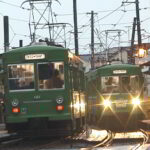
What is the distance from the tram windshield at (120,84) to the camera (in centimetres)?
2936

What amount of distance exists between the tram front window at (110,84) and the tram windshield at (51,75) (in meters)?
9.63

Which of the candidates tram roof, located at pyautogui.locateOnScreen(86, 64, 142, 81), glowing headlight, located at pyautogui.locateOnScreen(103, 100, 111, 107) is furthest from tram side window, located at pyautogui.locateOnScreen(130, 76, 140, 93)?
glowing headlight, located at pyautogui.locateOnScreen(103, 100, 111, 107)

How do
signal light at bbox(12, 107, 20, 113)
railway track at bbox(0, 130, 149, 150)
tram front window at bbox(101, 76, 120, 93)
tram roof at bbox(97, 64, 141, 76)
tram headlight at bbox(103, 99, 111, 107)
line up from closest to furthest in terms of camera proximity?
railway track at bbox(0, 130, 149, 150) → signal light at bbox(12, 107, 20, 113) → tram front window at bbox(101, 76, 120, 93) → tram headlight at bbox(103, 99, 111, 107) → tram roof at bbox(97, 64, 141, 76)

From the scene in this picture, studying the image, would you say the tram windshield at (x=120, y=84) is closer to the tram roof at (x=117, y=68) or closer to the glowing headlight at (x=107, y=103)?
the tram roof at (x=117, y=68)

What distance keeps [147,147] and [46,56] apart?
15.6 ft

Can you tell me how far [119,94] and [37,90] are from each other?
9.99 metres

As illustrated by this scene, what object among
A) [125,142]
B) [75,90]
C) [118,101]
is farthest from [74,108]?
[118,101]

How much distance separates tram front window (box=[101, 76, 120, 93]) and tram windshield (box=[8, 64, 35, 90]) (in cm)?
993

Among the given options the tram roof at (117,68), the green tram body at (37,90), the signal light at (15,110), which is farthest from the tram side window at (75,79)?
the tram roof at (117,68)

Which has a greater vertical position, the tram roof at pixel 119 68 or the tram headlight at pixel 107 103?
the tram roof at pixel 119 68

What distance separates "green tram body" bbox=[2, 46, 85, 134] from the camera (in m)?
19.9

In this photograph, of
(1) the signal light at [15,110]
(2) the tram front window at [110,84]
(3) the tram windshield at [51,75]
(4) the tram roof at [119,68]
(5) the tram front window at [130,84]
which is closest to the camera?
(1) the signal light at [15,110]

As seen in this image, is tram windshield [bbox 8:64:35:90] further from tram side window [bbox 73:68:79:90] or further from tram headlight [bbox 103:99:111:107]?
tram headlight [bbox 103:99:111:107]

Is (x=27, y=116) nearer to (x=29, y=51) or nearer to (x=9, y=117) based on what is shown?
(x=9, y=117)
